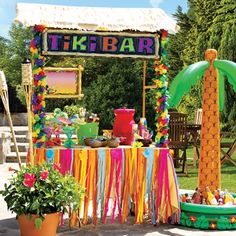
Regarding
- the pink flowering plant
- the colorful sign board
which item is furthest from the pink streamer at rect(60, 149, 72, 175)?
the colorful sign board

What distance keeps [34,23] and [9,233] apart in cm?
221

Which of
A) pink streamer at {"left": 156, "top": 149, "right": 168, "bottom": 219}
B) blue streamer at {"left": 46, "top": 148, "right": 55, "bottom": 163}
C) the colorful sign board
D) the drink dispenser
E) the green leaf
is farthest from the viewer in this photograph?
the colorful sign board

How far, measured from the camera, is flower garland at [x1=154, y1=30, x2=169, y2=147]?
248 inches

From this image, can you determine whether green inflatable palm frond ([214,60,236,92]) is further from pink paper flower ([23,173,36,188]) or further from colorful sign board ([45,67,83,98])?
pink paper flower ([23,173,36,188])

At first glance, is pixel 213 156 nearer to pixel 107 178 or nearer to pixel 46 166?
pixel 107 178

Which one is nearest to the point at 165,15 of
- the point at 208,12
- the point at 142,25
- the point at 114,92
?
the point at 142,25

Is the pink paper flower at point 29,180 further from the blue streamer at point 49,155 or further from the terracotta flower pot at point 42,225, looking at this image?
the blue streamer at point 49,155

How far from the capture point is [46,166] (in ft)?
17.6

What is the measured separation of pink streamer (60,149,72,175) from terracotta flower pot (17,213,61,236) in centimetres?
69

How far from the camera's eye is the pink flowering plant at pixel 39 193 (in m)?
5.09

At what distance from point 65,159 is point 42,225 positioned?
2.90 feet

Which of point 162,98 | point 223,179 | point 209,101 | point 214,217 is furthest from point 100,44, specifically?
point 223,179

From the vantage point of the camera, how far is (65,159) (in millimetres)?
5801

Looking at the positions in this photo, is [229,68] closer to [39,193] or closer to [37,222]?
→ [39,193]
